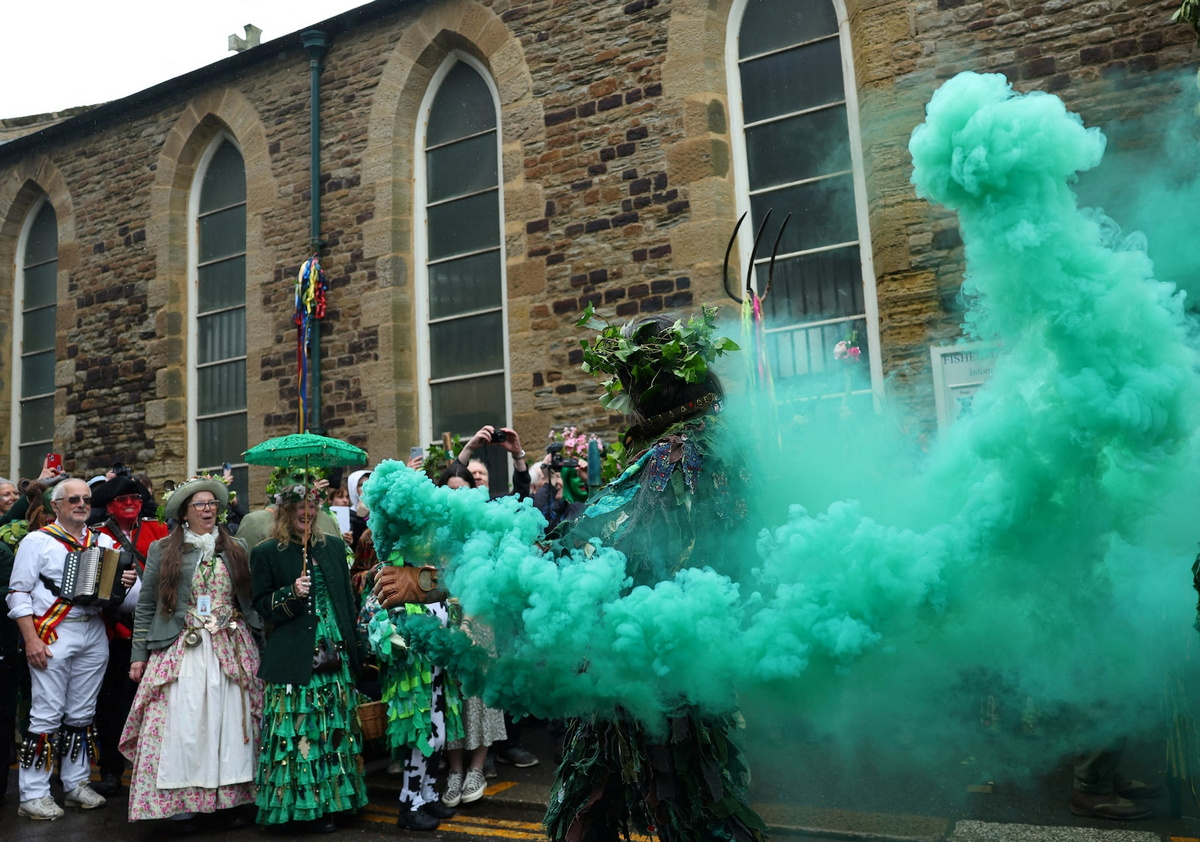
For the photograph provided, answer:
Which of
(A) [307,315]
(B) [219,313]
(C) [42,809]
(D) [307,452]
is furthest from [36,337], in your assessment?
(D) [307,452]

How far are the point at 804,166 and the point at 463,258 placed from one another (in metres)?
4.08

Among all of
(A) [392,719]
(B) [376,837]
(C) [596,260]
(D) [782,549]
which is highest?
(C) [596,260]

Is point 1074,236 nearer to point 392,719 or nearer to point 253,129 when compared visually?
point 392,719

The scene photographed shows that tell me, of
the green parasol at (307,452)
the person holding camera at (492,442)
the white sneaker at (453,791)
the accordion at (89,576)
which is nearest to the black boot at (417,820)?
the white sneaker at (453,791)

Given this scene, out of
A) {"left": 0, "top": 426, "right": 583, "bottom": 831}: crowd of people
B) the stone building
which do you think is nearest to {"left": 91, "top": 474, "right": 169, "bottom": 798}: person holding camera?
{"left": 0, "top": 426, "right": 583, "bottom": 831}: crowd of people

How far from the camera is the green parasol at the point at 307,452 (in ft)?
19.3

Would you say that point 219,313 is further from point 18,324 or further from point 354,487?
point 354,487

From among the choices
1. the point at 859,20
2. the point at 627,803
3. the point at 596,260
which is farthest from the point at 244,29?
the point at 627,803

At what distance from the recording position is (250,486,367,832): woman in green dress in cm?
525

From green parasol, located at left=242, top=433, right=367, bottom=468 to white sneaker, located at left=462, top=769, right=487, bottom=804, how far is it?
2.02 m

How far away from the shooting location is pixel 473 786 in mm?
5559

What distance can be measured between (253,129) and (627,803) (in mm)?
11504

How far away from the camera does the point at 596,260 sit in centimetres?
956

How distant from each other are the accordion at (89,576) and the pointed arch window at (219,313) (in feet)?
21.9
